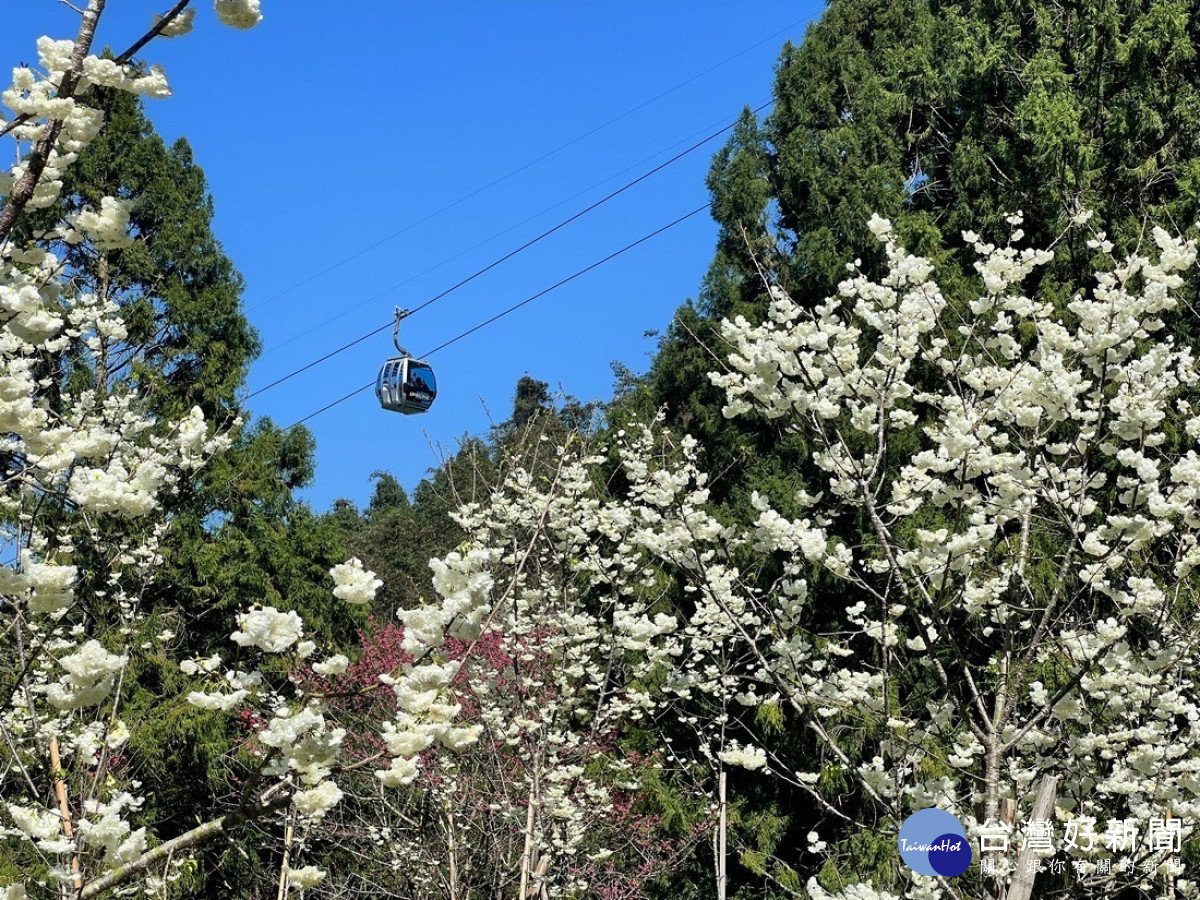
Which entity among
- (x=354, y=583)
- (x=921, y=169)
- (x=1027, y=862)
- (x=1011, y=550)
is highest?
(x=921, y=169)

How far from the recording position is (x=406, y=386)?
10.7 m

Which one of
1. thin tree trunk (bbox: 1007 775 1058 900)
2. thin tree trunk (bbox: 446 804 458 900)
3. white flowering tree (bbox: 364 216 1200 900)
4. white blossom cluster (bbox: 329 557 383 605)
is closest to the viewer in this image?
white blossom cluster (bbox: 329 557 383 605)

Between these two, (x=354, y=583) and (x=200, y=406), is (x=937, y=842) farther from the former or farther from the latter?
(x=200, y=406)

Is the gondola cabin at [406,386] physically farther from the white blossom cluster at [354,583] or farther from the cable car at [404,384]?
the white blossom cluster at [354,583]

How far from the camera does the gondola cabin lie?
10703 millimetres

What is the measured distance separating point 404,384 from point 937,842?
7.33 m

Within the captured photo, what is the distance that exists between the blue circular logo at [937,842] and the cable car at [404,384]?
23.9 feet

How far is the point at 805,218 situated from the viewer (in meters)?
9.44

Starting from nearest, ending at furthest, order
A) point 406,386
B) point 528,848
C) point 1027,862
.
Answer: point 1027,862 → point 528,848 → point 406,386

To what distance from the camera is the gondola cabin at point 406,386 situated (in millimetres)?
10703

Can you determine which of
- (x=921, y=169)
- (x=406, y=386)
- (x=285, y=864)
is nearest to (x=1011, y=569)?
(x=285, y=864)

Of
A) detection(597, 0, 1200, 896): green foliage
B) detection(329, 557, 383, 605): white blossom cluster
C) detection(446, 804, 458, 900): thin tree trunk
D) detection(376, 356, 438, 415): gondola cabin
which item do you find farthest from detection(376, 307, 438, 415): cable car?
detection(329, 557, 383, 605): white blossom cluster

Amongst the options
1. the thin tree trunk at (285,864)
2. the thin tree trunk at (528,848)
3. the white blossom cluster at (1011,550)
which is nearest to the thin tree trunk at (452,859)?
the thin tree trunk at (528,848)

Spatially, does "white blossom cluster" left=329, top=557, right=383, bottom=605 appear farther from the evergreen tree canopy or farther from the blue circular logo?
the evergreen tree canopy
